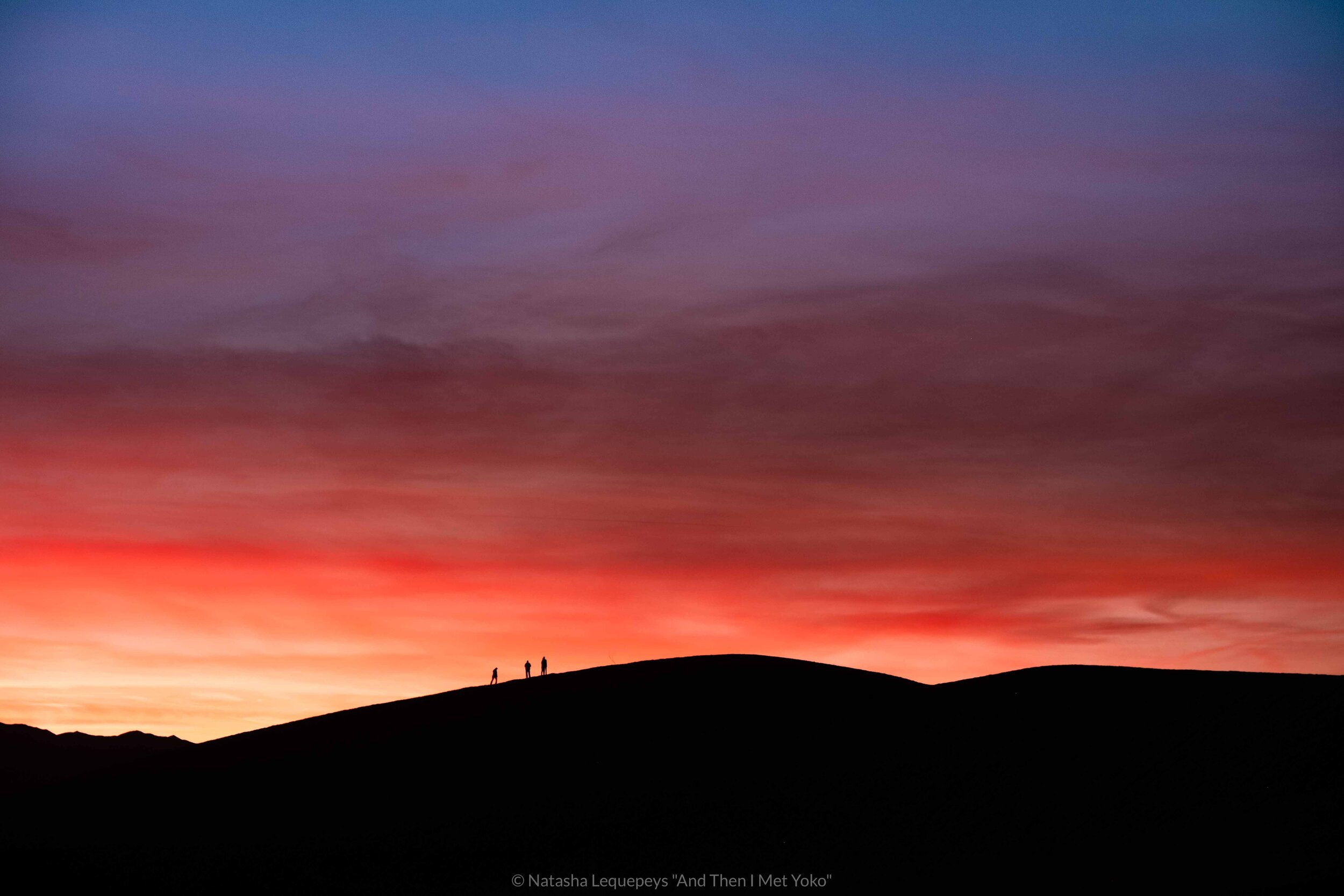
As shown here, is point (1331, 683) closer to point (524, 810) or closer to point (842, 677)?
point (842, 677)

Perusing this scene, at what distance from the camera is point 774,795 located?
36188 millimetres

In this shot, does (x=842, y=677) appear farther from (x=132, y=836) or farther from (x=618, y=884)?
(x=132, y=836)

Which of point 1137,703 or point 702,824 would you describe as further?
point 1137,703

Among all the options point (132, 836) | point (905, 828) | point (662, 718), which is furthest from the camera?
point (662, 718)

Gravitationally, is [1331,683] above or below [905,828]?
above

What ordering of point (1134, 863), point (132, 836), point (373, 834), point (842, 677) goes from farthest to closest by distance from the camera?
1. point (842, 677)
2. point (132, 836)
3. point (373, 834)
4. point (1134, 863)

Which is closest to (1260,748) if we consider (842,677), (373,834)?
(842,677)

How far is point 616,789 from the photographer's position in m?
37.9

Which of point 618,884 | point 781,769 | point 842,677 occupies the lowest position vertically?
point 618,884

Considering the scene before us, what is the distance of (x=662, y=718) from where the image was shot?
44.7 metres

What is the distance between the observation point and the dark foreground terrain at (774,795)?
101ft

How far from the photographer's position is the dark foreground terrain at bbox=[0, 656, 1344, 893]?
101ft

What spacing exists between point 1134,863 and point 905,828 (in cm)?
593

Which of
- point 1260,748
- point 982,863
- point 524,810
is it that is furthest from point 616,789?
point 1260,748
